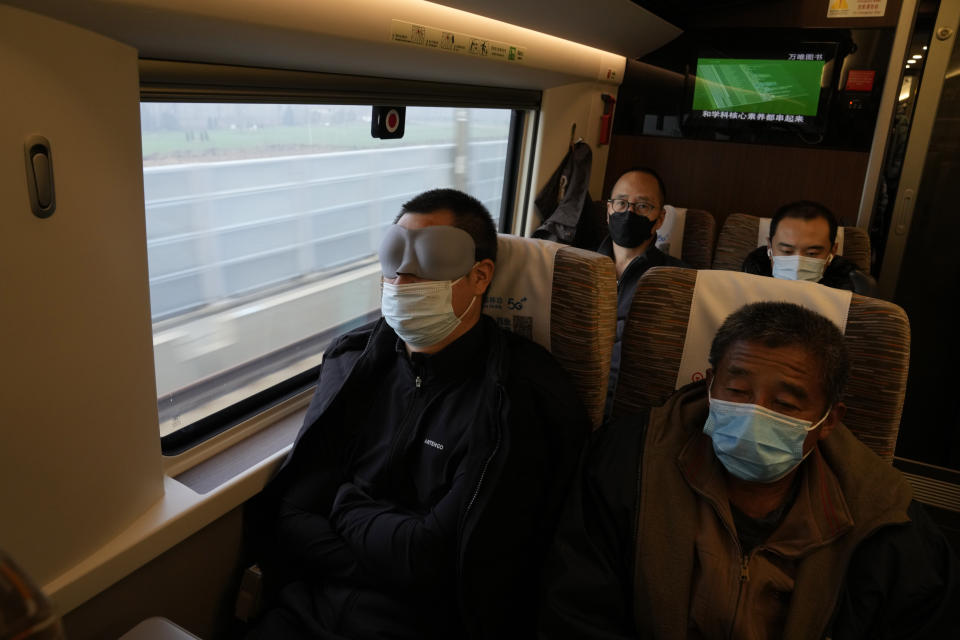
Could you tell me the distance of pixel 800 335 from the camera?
4.56 ft

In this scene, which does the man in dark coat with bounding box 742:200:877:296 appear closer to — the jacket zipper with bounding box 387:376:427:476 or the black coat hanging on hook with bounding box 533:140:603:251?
the black coat hanging on hook with bounding box 533:140:603:251

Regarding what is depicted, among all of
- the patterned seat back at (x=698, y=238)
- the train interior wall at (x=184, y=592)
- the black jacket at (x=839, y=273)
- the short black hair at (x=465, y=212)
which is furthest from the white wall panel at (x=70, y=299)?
the patterned seat back at (x=698, y=238)

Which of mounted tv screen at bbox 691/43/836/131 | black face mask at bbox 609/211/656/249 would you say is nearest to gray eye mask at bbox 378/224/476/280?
black face mask at bbox 609/211/656/249

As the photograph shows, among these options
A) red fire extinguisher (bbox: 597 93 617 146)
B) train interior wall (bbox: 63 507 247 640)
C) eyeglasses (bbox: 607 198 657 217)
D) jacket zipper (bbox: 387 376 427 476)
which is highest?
red fire extinguisher (bbox: 597 93 617 146)

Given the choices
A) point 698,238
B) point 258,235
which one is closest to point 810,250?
point 698,238

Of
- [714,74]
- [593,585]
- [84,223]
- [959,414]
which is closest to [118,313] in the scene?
[84,223]

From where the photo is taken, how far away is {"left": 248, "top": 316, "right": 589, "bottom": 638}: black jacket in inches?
59.2

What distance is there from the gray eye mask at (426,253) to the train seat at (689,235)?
2.15m

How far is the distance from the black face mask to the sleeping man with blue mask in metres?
1.56

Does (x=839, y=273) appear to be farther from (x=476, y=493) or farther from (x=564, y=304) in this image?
(x=476, y=493)

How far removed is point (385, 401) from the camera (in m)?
1.84

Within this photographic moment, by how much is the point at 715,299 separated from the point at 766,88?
2453 millimetres

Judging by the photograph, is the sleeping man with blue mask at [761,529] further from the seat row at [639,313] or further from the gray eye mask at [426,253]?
the gray eye mask at [426,253]

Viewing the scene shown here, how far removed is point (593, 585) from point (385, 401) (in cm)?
75
